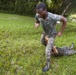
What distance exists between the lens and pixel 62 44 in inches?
340

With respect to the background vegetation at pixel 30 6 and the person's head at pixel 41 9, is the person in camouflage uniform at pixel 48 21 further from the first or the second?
the background vegetation at pixel 30 6

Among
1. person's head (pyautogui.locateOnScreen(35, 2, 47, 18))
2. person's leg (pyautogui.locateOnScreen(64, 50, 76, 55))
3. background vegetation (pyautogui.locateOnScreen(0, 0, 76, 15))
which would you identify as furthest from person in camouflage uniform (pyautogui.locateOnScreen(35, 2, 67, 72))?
background vegetation (pyautogui.locateOnScreen(0, 0, 76, 15))

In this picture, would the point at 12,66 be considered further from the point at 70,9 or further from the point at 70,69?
the point at 70,9

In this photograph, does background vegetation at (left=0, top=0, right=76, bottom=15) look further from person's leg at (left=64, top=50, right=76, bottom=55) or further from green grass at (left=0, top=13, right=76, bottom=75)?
person's leg at (left=64, top=50, right=76, bottom=55)

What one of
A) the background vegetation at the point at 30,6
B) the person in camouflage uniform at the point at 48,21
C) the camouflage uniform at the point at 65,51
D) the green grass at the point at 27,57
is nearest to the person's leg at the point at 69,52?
the camouflage uniform at the point at 65,51

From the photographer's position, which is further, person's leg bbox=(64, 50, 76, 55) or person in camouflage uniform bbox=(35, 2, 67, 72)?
person's leg bbox=(64, 50, 76, 55)

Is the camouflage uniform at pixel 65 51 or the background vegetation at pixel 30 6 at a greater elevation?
the camouflage uniform at pixel 65 51

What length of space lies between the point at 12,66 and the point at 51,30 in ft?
5.11

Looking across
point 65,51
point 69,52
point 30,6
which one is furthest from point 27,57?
point 30,6

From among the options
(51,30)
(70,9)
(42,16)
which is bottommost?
(70,9)

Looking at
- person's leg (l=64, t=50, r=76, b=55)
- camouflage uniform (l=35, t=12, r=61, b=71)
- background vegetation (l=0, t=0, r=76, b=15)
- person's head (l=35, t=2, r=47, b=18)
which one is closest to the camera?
person's head (l=35, t=2, r=47, b=18)

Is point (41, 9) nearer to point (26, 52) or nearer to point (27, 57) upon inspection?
point (27, 57)

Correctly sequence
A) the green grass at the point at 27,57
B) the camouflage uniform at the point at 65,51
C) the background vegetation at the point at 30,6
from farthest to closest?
the background vegetation at the point at 30,6, the camouflage uniform at the point at 65,51, the green grass at the point at 27,57

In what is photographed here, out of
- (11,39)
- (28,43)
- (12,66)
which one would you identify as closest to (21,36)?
(11,39)
